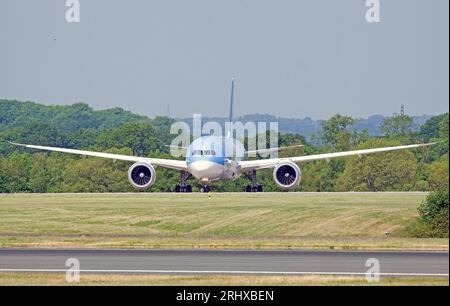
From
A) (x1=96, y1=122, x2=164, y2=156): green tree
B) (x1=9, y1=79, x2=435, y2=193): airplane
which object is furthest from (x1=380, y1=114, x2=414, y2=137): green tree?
(x1=9, y1=79, x2=435, y2=193): airplane

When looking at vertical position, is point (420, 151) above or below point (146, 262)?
above

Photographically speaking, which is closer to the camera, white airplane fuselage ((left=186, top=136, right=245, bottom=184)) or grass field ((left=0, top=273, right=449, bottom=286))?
grass field ((left=0, top=273, right=449, bottom=286))

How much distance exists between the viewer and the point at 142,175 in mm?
75125

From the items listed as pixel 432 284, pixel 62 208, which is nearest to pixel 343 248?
pixel 432 284

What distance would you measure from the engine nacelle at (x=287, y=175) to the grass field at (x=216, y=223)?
13.0 meters

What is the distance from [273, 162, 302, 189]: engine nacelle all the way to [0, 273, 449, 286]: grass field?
1722 inches

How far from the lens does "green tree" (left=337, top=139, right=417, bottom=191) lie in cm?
8381

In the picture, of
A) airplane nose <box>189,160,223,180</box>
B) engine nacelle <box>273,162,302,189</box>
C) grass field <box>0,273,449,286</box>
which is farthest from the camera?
engine nacelle <box>273,162,302,189</box>

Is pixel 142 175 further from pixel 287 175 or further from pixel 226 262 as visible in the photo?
pixel 226 262

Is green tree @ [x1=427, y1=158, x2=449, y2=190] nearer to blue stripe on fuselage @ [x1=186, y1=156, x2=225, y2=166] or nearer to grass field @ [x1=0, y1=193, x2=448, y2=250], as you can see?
blue stripe on fuselage @ [x1=186, y1=156, x2=225, y2=166]

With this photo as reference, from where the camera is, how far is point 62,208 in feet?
182

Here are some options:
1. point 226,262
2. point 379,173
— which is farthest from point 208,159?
point 226,262

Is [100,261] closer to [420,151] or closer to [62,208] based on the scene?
[62,208]
